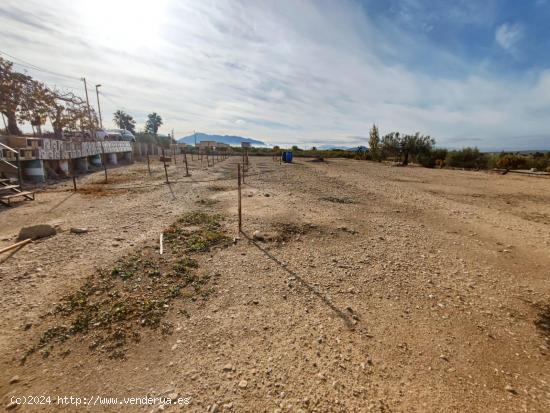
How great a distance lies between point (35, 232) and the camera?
22.7 feet

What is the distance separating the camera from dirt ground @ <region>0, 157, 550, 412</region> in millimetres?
2846

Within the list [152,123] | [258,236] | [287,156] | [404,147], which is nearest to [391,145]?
[404,147]

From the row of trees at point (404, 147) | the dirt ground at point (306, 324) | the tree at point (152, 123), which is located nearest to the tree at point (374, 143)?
the row of trees at point (404, 147)

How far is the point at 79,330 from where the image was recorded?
145 inches

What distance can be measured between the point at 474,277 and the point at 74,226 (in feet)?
37.8

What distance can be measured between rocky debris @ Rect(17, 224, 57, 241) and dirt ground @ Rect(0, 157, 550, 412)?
1.28 ft

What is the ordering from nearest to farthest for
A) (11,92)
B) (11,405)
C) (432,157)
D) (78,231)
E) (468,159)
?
(11,405) < (78,231) < (11,92) < (468,159) < (432,157)

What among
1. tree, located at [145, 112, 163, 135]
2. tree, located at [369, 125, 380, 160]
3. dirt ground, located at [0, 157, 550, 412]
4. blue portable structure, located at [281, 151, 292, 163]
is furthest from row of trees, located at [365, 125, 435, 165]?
tree, located at [145, 112, 163, 135]

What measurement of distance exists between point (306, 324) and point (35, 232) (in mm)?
7985

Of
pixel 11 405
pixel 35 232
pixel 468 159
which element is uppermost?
pixel 468 159

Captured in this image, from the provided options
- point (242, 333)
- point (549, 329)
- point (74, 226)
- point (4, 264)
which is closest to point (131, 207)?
point (74, 226)

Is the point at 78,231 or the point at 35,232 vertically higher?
the point at 35,232

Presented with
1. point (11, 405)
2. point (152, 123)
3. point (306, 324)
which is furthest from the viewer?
point (152, 123)

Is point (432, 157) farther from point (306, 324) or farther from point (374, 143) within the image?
point (306, 324)
